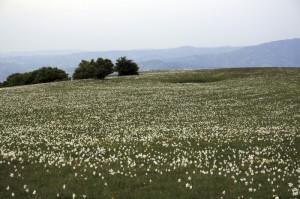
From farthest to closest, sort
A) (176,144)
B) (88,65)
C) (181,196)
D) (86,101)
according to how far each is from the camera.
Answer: (88,65), (86,101), (176,144), (181,196)

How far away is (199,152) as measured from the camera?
17734mm

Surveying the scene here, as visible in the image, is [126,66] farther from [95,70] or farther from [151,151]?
[151,151]

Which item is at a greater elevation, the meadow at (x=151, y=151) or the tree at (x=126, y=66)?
the tree at (x=126, y=66)

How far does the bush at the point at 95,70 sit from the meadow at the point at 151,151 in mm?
41477

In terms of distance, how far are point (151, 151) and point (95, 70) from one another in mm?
65619

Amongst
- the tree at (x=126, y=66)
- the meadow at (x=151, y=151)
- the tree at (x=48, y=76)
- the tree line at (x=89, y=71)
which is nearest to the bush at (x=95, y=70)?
the tree line at (x=89, y=71)

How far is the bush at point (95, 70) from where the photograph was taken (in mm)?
81250

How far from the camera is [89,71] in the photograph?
85.4 metres

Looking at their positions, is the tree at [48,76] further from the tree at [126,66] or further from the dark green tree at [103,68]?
the tree at [126,66]

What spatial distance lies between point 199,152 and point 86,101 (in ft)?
98.4

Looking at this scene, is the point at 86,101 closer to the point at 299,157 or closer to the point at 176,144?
the point at 176,144

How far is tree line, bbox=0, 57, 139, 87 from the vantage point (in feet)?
275

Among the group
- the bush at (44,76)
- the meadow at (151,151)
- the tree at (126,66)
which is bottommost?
the meadow at (151,151)

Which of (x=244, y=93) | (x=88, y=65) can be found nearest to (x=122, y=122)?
(x=244, y=93)
